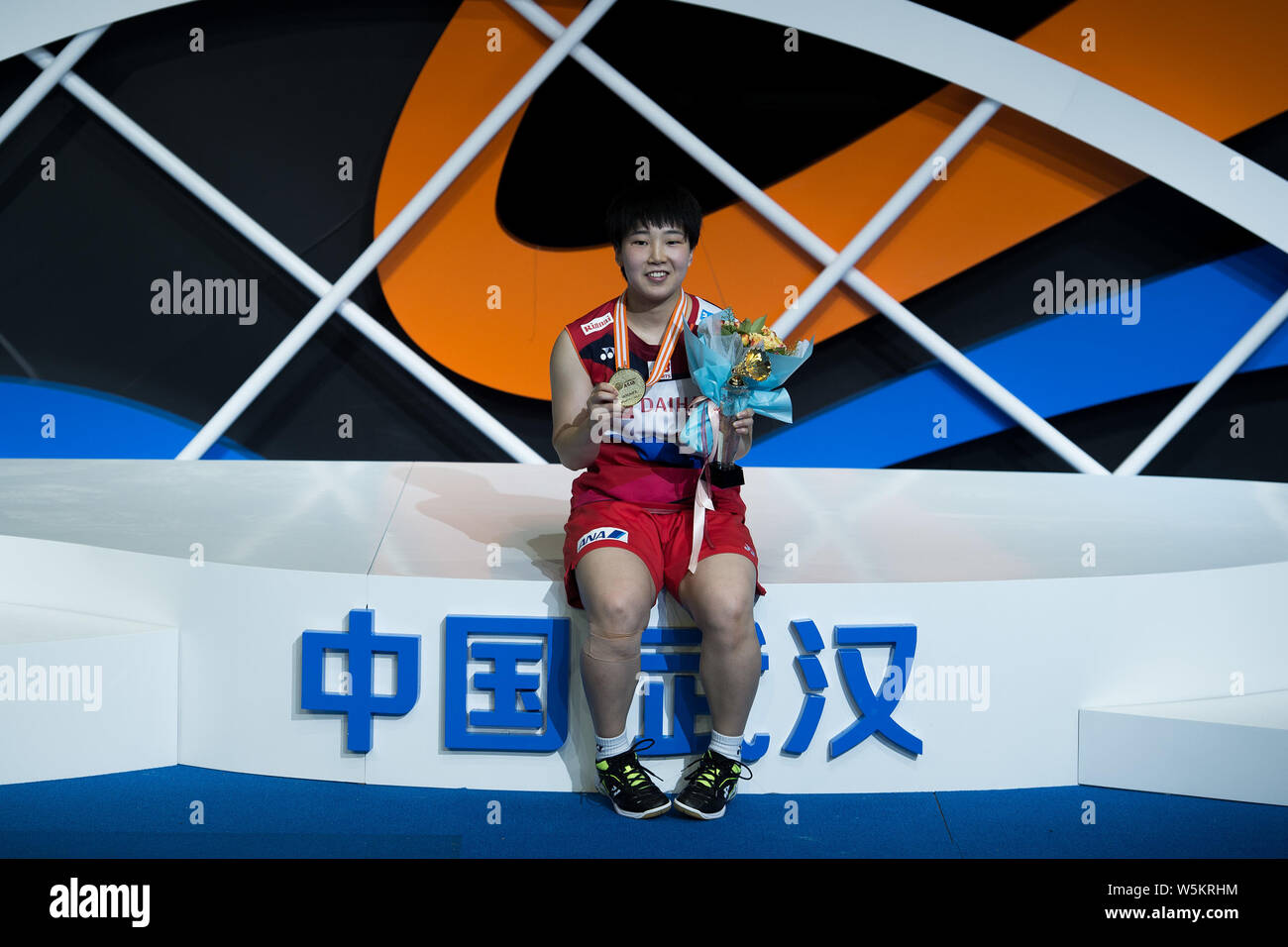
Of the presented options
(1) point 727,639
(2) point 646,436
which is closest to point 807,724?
(1) point 727,639

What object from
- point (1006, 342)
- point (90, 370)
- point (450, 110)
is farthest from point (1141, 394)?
point (90, 370)

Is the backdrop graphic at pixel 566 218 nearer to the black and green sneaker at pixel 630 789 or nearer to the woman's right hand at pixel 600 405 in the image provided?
the woman's right hand at pixel 600 405

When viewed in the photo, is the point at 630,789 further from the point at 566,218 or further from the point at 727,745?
the point at 566,218

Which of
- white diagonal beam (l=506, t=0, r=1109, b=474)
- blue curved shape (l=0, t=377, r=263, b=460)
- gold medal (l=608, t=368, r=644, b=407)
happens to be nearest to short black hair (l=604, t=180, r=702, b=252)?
gold medal (l=608, t=368, r=644, b=407)

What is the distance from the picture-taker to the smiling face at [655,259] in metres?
2.85

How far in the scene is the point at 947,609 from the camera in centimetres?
290

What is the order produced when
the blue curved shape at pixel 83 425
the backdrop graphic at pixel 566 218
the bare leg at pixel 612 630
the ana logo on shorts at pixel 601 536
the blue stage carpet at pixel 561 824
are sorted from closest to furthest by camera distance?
the blue stage carpet at pixel 561 824
the bare leg at pixel 612 630
the ana logo on shorts at pixel 601 536
the backdrop graphic at pixel 566 218
the blue curved shape at pixel 83 425

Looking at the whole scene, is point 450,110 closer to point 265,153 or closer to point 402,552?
point 265,153

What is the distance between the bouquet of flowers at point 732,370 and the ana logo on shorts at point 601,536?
274mm

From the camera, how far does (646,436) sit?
298cm

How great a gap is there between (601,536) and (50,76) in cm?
365

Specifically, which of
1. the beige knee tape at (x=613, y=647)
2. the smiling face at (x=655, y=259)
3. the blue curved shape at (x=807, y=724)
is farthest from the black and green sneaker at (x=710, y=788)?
the smiling face at (x=655, y=259)

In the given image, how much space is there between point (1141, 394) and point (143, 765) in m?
4.22

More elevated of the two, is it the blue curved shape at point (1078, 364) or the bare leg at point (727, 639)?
the blue curved shape at point (1078, 364)
